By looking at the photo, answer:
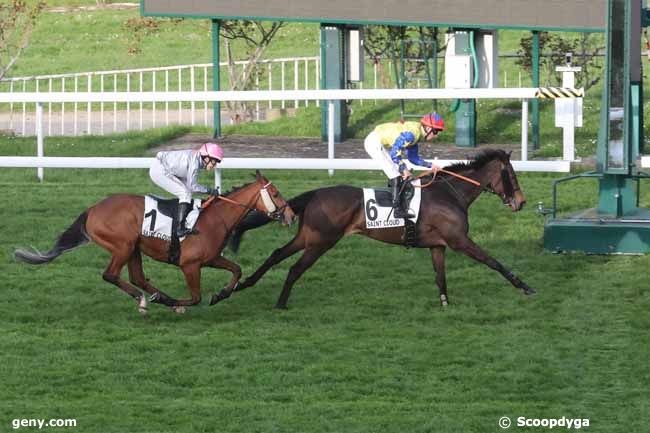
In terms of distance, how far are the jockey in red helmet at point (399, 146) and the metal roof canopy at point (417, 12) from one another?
707 centimetres

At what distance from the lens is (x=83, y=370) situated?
9.68 meters

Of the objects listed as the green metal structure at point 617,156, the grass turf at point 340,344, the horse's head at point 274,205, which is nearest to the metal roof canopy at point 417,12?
the grass turf at point 340,344

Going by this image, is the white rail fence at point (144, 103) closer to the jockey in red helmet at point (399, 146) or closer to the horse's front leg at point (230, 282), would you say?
the jockey in red helmet at point (399, 146)

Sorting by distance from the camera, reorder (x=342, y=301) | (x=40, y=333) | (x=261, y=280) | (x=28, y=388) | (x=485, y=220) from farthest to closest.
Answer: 1. (x=485, y=220)
2. (x=261, y=280)
3. (x=342, y=301)
4. (x=40, y=333)
5. (x=28, y=388)

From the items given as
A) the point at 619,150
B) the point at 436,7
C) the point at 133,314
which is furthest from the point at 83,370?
the point at 436,7

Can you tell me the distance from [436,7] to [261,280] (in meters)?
7.46

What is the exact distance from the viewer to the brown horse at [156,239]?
1102cm

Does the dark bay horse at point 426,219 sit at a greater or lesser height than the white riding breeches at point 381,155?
lesser

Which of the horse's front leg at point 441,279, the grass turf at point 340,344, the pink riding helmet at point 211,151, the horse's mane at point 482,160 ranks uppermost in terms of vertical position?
the pink riding helmet at point 211,151

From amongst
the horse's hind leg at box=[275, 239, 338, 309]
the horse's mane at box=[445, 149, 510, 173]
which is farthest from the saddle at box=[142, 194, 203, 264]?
the horse's mane at box=[445, 149, 510, 173]

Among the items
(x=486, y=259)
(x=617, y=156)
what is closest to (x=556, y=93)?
(x=617, y=156)

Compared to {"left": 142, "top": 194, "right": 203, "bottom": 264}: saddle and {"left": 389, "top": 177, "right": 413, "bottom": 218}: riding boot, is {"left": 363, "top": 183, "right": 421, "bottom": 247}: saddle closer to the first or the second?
{"left": 389, "top": 177, "right": 413, "bottom": 218}: riding boot

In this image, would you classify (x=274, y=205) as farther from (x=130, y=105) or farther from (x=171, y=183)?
(x=130, y=105)

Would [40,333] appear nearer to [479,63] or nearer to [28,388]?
[28,388]
